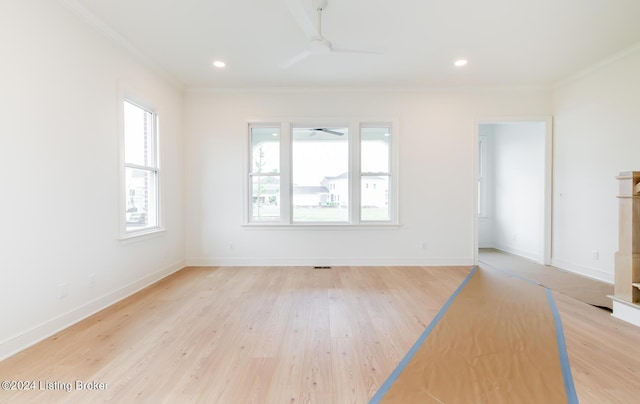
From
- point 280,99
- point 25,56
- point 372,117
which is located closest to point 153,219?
point 25,56

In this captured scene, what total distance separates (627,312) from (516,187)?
10.8 feet

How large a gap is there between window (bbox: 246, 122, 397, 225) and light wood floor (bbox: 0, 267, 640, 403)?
1.53 metres

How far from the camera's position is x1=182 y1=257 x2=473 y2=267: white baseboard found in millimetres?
4594

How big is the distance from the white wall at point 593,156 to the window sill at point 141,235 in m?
6.20

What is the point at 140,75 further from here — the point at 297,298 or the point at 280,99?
the point at 297,298

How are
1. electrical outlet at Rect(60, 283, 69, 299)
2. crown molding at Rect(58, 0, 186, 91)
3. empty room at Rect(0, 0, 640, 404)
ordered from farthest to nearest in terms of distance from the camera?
crown molding at Rect(58, 0, 186, 91), electrical outlet at Rect(60, 283, 69, 299), empty room at Rect(0, 0, 640, 404)

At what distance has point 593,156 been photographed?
385 centimetres

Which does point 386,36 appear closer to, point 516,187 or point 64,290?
point 64,290

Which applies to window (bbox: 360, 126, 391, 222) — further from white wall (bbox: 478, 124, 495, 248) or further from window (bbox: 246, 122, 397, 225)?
white wall (bbox: 478, 124, 495, 248)

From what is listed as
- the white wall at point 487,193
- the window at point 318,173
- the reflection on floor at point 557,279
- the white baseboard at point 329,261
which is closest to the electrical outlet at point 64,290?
the white baseboard at point 329,261

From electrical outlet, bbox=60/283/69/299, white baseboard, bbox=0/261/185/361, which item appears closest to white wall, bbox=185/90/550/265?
white baseboard, bbox=0/261/185/361

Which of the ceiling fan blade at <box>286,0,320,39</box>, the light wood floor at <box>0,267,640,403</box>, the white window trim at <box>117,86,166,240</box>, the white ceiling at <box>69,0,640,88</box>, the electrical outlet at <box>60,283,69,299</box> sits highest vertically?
the white ceiling at <box>69,0,640,88</box>

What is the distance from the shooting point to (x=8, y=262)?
6.57 feet

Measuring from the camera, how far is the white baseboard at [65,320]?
6.62ft
